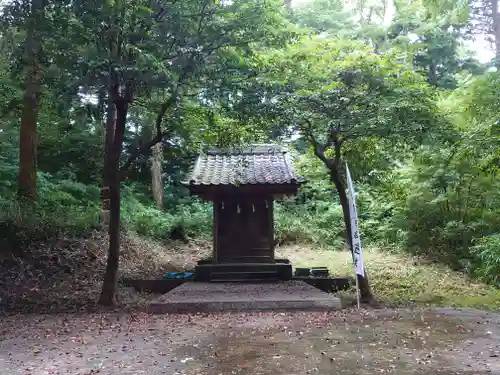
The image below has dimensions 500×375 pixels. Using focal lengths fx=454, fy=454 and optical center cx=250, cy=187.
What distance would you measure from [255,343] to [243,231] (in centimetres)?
664

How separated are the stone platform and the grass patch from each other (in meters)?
1.94

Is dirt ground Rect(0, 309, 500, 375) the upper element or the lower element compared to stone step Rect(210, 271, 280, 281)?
lower

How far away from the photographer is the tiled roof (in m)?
11.5

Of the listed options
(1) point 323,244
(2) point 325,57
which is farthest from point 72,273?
(1) point 323,244

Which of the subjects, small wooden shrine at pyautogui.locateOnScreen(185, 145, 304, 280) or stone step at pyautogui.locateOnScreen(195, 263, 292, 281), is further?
small wooden shrine at pyautogui.locateOnScreen(185, 145, 304, 280)

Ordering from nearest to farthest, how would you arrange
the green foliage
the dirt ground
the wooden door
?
1. the dirt ground
2. the green foliage
3. the wooden door

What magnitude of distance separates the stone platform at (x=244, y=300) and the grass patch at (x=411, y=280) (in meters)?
1.94

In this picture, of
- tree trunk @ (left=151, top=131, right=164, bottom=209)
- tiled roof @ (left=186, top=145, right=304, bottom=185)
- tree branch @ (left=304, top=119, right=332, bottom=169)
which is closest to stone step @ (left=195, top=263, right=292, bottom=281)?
tiled roof @ (left=186, top=145, right=304, bottom=185)

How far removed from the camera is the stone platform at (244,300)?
8.51m

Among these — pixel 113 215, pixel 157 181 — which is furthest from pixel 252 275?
pixel 157 181

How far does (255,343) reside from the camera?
593cm

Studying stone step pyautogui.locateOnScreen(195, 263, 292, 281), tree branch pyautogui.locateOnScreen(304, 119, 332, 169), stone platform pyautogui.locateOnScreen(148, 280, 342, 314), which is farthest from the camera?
stone step pyautogui.locateOnScreen(195, 263, 292, 281)

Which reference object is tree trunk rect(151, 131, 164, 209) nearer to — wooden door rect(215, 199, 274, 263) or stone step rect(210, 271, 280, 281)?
wooden door rect(215, 199, 274, 263)

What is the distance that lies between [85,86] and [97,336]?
12.5ft
